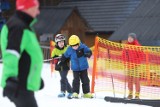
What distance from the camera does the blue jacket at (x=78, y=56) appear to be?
32.1 ft

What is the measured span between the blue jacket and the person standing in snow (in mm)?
5469

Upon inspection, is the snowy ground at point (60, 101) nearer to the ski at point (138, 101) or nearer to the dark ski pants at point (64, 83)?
the ski at point (138, 101)

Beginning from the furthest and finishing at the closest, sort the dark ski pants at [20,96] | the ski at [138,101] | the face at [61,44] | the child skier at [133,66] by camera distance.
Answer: the face at [61,44], the child skier at [133,66], the ski at [138,101], the dark ski pants at [20,96]

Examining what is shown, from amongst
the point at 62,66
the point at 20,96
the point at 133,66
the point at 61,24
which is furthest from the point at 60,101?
the point at 61,24

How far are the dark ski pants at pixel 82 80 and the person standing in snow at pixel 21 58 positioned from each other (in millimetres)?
5667

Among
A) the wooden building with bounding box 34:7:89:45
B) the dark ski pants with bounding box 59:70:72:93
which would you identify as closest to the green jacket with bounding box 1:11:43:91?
the dark ski pants with bounding box 59:70:72:93

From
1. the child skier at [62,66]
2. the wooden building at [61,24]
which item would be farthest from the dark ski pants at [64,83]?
the wooden building at [61,24]

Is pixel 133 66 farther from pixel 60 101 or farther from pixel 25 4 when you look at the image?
pixel 25 4

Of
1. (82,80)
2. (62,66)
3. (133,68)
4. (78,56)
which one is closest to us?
(133,68)

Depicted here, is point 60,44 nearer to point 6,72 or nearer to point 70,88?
point 70,88

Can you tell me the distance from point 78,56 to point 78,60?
8 cm

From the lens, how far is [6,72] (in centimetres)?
412

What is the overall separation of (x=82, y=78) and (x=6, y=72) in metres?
5.99

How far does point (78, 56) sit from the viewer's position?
980cm
